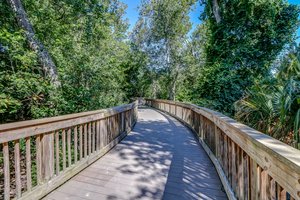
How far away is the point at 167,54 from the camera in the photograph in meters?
17.8

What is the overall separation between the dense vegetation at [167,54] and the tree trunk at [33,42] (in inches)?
1.0

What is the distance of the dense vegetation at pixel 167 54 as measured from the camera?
3.63 m

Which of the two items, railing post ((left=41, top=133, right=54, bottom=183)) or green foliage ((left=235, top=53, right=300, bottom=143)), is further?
green foliage ((left=235, top=53, right=300, bottom=143))

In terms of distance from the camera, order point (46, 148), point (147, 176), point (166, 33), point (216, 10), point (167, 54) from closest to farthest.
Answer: point (46, 148)
point (147, 176)
point (216, 10)
point (166, 33)
point (167, 54)

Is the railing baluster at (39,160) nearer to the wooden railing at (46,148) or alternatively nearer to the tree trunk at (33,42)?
the wooden railing at (46,148)

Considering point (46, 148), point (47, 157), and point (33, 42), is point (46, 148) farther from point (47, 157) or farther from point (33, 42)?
point (33, 42)

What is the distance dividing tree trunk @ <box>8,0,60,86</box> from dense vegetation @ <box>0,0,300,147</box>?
1.0 inches

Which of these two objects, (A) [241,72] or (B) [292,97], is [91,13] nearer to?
(B) [292,97]

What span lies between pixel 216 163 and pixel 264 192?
73.7 inches

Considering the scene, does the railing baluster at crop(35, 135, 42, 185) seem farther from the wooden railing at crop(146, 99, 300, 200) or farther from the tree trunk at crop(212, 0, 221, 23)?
the tree trunk at crop(212, 0, 221, 23)

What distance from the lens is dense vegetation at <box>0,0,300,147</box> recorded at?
363 centimetres

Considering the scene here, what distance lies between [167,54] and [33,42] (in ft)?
44.7

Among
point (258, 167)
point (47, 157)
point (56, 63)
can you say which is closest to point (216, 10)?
point (56, 63)

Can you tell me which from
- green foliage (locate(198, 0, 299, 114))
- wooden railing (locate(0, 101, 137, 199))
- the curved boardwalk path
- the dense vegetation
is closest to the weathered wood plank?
wooden railing (locate(0, 101, 137, 199))
